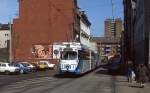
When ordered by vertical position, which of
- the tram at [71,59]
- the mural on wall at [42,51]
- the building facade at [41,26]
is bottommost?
the tram at [71,59]

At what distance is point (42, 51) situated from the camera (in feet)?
316

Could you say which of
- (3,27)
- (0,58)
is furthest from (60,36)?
(3,27)

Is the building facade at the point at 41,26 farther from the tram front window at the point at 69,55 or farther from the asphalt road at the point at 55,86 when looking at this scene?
the tram front window at the point at 69,55

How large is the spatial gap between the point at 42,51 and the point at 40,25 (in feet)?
20.5

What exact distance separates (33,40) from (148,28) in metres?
56.6

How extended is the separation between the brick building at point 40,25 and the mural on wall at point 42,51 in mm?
716

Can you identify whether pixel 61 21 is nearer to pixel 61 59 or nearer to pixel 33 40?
pixel 33 40

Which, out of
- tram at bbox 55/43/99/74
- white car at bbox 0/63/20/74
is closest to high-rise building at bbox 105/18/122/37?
white car at bbox 0/63/20/74

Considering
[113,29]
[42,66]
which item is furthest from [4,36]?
[42,66]

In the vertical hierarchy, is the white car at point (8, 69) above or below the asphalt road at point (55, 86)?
above

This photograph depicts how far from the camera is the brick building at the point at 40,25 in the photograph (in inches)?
3858

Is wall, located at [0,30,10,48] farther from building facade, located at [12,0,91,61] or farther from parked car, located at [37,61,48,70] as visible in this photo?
parked car, located at [37,61,48,70]

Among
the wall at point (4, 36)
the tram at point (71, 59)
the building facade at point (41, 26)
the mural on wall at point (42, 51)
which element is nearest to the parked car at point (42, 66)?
the mural on wall at point (42, 51)

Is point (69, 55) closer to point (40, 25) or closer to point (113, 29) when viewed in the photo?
point (40, 25)
